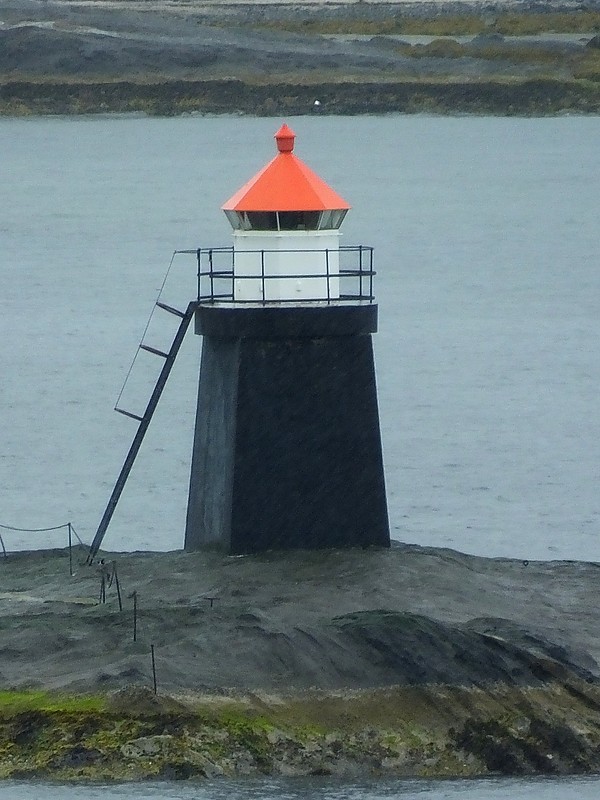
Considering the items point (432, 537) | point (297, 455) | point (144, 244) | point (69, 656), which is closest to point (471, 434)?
point (432, 537)

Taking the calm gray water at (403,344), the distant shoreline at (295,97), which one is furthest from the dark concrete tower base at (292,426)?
the distant shoreline at (295,97)

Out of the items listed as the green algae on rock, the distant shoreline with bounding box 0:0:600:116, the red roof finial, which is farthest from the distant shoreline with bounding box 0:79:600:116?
the green algae on rock

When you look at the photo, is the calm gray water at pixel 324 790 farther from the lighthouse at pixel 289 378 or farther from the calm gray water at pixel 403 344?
the calm gray water at pixel 403 344

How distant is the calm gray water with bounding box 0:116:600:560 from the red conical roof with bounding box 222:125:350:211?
7510 millimetres

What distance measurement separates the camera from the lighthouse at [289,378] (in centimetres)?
1560

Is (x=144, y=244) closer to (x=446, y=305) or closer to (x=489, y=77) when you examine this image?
(x=446, y=305)

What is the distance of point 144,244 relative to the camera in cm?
6266

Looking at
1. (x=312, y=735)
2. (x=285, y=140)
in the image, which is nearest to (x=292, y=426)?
(x=285, y=140)

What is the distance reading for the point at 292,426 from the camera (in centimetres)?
1573

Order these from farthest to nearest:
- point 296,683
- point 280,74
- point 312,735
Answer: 1. point 280,74
2. point 296,683
3. point 312,735

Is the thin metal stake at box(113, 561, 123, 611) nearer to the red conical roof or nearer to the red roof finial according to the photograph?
the red conical roof

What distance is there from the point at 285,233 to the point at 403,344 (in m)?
24.5

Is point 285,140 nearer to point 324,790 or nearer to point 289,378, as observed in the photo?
point 289,378

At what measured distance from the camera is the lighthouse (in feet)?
51.2
